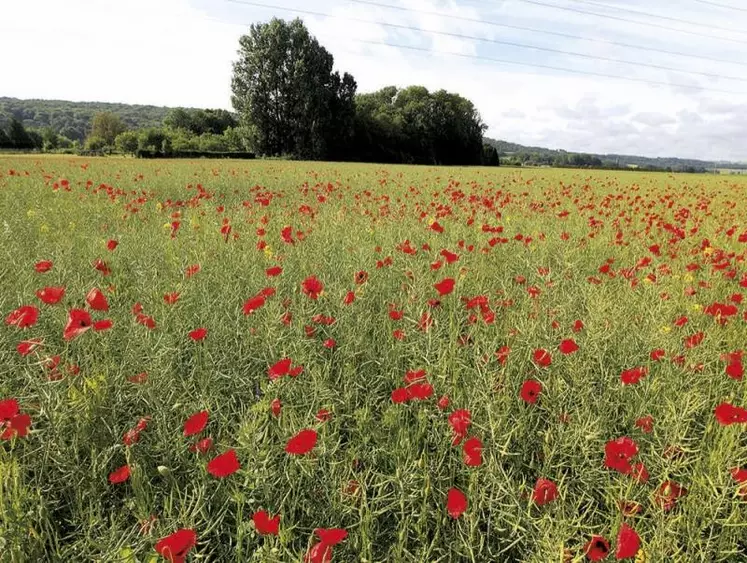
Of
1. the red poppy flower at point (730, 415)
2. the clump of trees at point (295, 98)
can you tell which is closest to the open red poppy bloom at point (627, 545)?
the red poppy flower at point (730, 415)

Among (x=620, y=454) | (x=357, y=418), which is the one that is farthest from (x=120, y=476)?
(x=620, y=454)

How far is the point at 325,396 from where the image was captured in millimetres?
1714

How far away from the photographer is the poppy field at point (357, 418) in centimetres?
126

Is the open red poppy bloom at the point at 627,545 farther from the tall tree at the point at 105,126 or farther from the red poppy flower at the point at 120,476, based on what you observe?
the tall tree at the point at 105,126

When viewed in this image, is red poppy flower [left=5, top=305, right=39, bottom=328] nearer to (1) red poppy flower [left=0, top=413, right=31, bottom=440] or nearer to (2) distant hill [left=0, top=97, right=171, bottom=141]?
(1) red poppy flower [left=0, top=413, right=31, bottom=440]

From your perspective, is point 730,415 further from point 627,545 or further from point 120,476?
point 120,476

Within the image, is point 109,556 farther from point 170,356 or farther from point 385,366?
point 385,366

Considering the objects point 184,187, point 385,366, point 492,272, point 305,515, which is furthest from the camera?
point 184,187

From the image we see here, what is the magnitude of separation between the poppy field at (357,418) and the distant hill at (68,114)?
131 meters

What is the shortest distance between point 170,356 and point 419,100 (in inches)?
2394

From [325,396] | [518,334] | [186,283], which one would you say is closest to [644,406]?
[518,334]

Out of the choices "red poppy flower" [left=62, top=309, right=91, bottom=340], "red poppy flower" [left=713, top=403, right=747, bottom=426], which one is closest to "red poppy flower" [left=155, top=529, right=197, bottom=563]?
"red poppy flower" [left=62, top=309, right=91, bottom=340]

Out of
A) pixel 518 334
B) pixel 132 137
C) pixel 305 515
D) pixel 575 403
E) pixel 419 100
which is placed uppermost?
pixel 419 100

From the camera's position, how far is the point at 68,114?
140500mm
